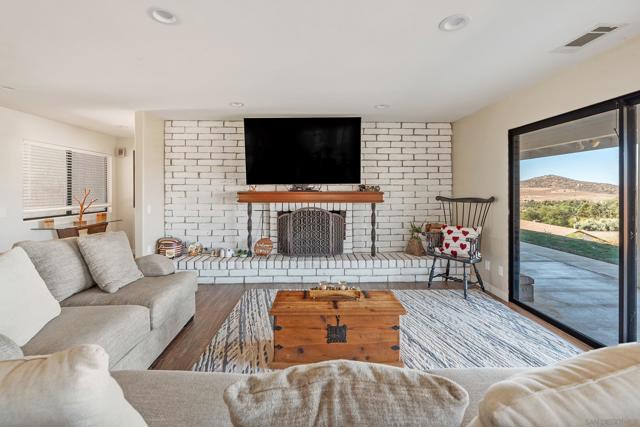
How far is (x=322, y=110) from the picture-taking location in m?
4.12

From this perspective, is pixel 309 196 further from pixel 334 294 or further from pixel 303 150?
pixel 334 294

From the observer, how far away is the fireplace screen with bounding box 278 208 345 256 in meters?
4.55

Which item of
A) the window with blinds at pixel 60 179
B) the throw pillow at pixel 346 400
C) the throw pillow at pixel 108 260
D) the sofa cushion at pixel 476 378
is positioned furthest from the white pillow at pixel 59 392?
the window with blinds at pixel 60 179

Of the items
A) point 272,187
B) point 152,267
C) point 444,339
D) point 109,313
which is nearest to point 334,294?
point 444,339

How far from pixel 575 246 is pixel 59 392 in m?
3.42

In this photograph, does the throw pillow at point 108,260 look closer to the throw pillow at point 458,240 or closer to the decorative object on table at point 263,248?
the decorative object on table at point 263,248

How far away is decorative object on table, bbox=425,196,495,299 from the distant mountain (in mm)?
588

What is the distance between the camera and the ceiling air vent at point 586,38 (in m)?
2.08

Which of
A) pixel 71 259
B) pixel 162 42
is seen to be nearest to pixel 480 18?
pixel 162 42

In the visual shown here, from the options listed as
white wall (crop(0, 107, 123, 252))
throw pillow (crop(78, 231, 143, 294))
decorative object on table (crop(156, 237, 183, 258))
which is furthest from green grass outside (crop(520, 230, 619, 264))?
white wall (crop(0, 107, 123, 252))

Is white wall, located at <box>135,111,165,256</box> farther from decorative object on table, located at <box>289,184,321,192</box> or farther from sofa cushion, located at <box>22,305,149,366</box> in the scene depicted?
sofa cushion, located at <box>22,305,149,366</box>

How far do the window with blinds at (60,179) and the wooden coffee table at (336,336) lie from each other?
4.56m

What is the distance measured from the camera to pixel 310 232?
4586mm

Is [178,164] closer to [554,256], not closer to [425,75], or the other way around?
[425,75]
